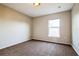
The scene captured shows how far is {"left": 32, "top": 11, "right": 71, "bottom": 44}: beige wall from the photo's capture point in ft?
13.5

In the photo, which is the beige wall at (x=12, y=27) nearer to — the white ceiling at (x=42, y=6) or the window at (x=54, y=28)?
the white ceiling at (x=42, y=6)

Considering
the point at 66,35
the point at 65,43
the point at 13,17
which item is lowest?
the point at 65,43

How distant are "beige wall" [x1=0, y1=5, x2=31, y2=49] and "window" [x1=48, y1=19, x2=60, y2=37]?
146cm

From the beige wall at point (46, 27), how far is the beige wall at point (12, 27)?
2.18 feet

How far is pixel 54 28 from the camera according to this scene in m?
4.49

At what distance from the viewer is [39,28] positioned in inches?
208

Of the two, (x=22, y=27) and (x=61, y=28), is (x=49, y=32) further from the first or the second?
(x=22, y=27)

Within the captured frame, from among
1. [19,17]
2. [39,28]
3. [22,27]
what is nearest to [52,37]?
[39,28]

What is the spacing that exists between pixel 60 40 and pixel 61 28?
0.66 m

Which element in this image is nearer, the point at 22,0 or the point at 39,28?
the point at 22,0

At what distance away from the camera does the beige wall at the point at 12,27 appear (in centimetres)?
326

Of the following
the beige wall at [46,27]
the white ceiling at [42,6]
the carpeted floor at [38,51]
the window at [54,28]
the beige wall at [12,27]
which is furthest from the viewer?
the window at [54,28]

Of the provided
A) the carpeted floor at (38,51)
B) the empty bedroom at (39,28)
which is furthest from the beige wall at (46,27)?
the carpeted floor at (38,51)

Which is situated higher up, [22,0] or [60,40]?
[22,0]
